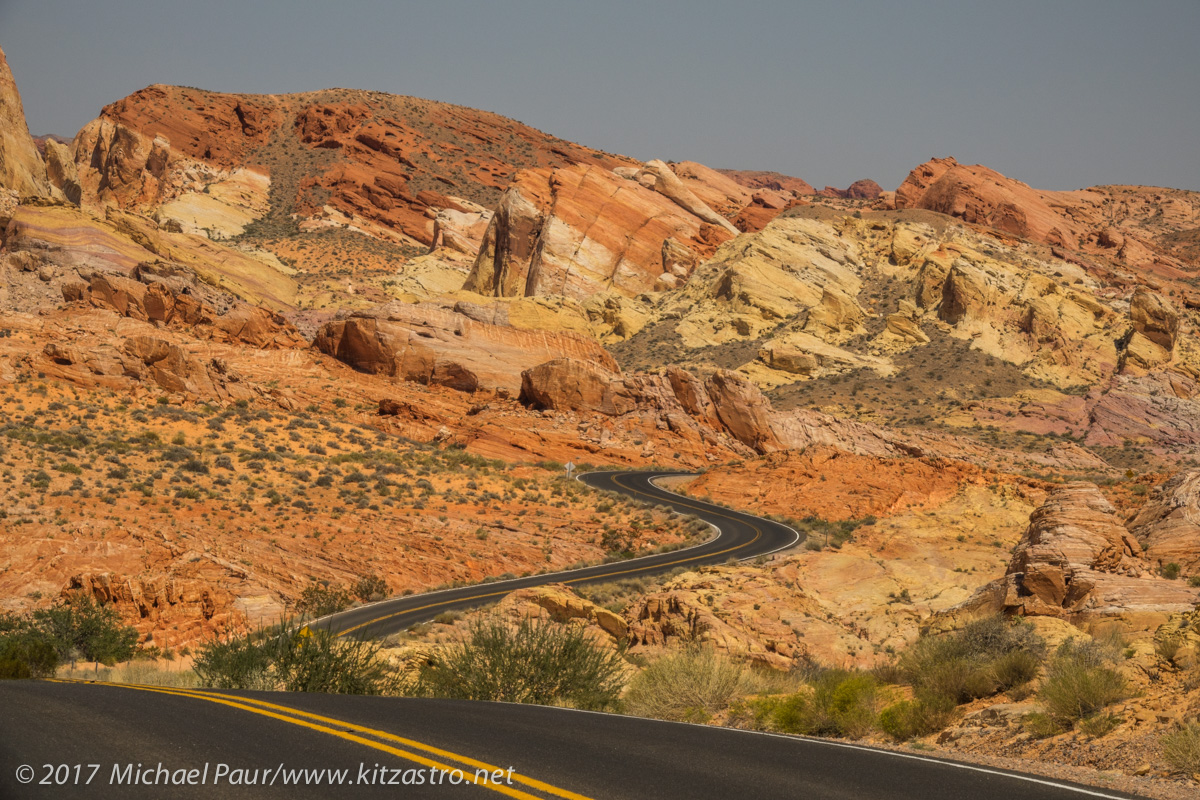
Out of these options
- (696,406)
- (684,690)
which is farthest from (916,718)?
(696,406)

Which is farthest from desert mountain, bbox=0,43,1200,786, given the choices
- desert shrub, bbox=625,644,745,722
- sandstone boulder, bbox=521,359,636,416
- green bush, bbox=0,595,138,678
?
desert shrub, bbox=625,644,745,722

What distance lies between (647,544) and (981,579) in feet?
50.4

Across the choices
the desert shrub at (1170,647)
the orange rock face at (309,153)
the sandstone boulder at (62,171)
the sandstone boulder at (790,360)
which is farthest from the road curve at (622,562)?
the orange rock face at (309,153)

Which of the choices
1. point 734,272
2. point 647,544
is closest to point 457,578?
point 647,544

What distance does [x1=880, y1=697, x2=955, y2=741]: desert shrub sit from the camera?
12023 millimetres

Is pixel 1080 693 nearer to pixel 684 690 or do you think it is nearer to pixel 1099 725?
pixel 1099 725

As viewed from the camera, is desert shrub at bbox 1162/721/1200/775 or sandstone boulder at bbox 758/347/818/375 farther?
sandstone boulder at bbox 758/347/818/375

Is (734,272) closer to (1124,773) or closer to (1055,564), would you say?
(1055,564)

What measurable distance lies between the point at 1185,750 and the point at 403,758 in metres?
7.32

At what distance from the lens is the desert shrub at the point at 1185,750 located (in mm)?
8477

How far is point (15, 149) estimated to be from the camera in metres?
72.4

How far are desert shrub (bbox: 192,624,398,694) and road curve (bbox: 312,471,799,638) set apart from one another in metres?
0.94

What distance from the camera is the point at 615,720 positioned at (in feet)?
34.2

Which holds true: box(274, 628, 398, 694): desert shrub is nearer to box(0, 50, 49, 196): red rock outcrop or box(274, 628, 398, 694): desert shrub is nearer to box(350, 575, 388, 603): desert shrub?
box(350, 575, 388, 603): desert shrub
